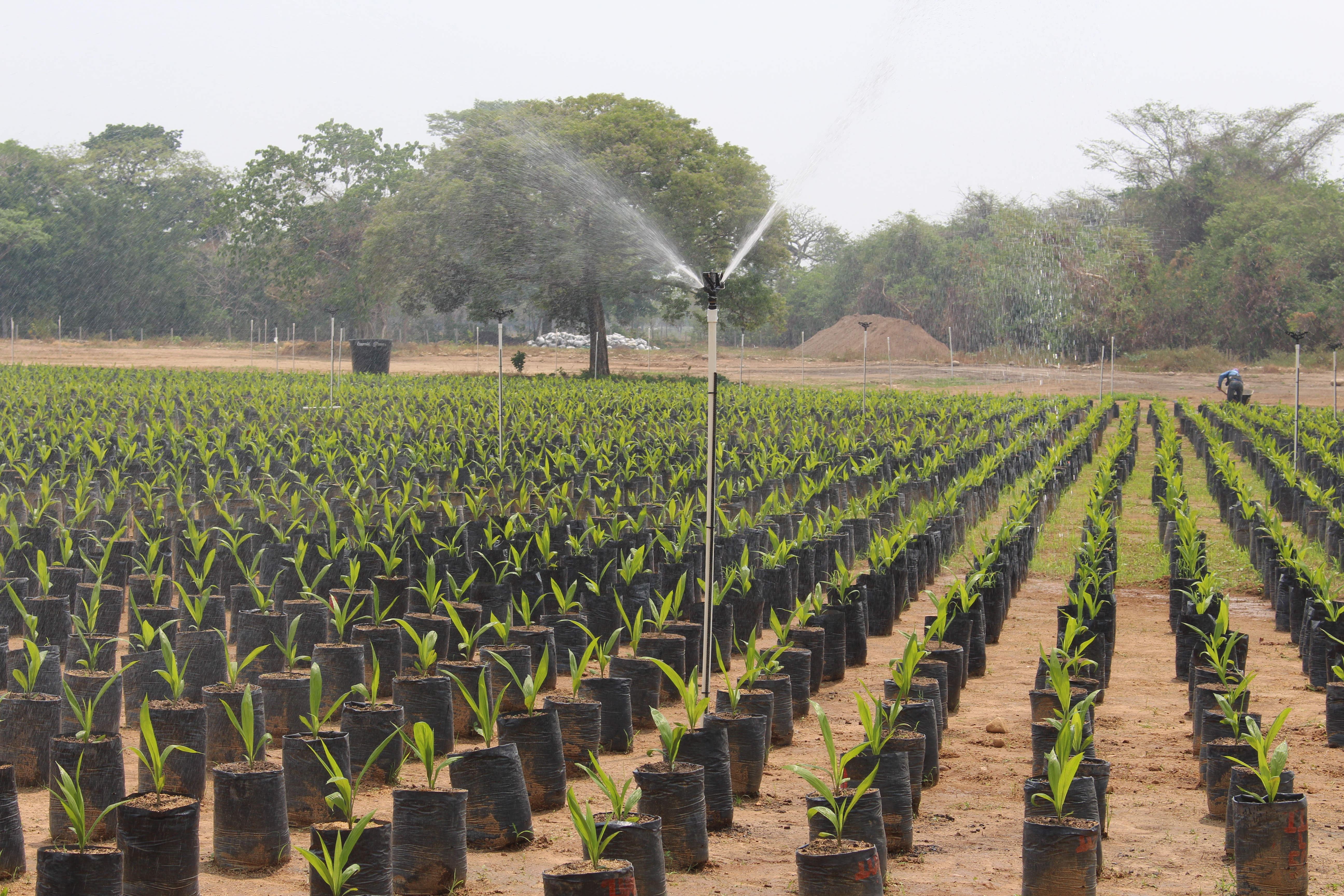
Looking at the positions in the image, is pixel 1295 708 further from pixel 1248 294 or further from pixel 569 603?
pixel 1248 294

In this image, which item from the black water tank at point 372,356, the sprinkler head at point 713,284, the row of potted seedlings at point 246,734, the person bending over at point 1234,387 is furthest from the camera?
the black water tank at point 372,356

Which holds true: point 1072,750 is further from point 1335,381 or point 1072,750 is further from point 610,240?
point 610,240

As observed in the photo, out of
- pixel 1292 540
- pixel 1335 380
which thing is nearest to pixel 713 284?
pixel 1292 540

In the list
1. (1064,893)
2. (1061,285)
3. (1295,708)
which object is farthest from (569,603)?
(1061,285)

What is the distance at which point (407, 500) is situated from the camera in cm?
1090

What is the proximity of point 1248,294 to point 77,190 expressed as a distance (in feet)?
162

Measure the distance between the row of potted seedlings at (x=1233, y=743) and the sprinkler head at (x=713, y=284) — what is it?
2.57 metres

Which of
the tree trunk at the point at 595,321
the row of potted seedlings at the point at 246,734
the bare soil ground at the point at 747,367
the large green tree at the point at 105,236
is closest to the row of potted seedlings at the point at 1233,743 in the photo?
the row of potted seedlings at the point at 246,734

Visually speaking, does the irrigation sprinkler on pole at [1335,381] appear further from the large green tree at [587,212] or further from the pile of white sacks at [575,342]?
the pile of white sacks at [575,342]

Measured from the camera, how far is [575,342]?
6272 cm

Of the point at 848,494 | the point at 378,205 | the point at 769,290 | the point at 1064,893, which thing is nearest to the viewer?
the point at 1064,893

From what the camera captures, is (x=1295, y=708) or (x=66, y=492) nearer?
(x=1295, y=708)

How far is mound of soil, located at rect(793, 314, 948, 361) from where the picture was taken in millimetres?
54312

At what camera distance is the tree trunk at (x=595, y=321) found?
118 feet
